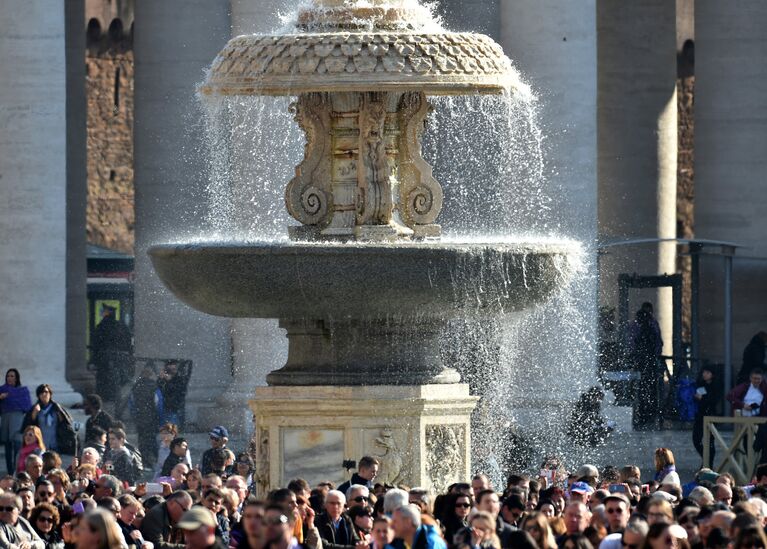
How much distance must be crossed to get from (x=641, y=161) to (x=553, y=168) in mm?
13577

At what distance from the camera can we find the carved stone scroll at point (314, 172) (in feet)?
89.3

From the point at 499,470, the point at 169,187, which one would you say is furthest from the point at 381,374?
the point at 169,187

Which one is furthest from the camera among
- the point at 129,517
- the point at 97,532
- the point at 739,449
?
the point at 739,449

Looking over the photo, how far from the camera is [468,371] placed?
131 ft

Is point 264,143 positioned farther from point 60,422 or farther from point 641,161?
point 641,161

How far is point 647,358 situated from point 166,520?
82.2 feet

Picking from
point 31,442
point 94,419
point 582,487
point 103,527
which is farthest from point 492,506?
point 94,419

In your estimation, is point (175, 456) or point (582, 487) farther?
point (175, 456)

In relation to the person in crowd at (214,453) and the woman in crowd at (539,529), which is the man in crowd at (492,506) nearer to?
the woman in crowd at (539,529)

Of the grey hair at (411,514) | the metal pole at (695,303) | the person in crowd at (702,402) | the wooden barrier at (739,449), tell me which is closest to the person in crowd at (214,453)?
the wooden barrier at (739,449)

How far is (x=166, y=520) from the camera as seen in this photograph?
24141 millimetres

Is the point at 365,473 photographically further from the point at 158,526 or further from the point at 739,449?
the point at 739,449

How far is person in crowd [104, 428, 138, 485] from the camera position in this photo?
35656 mm

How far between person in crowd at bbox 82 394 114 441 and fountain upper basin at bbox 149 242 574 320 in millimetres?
13102
